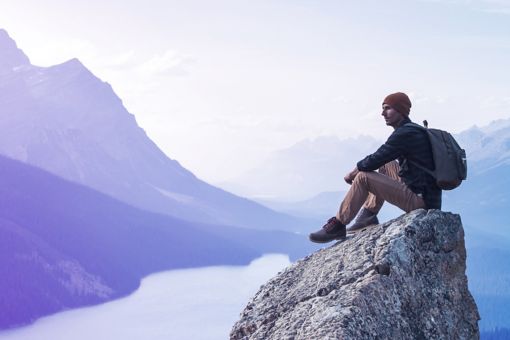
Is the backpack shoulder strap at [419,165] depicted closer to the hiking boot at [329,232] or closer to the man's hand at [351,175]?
the man's hand at [351,175]

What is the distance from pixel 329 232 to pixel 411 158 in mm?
1885

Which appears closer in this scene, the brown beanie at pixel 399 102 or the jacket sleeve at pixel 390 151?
the jacket sleeve at pixel 390 151

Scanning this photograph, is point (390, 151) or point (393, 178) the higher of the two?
point (390, 151)

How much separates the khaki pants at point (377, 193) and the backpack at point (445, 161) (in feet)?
1.89

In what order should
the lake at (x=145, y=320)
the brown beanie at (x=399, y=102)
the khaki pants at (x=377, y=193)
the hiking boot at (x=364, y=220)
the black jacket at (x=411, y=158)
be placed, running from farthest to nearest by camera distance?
the lake at (x=145, y=320) → the hiking boot at (x=364, y=220) → the brown beanie at (x=399, y=102) → the khaki pants at (x=377, y=193) → the black jacket at (x=411, y=158)

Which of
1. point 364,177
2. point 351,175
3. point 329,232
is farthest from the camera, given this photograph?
point 351,175

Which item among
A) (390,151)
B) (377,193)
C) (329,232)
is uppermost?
(390,151)

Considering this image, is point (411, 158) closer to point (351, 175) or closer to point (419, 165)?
point (419, 165)

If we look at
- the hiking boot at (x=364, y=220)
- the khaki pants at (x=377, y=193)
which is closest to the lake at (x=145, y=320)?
the hiking boot at (x=364, y=220)

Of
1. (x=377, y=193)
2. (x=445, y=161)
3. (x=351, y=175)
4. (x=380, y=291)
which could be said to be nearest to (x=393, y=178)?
(x=377, y=193)

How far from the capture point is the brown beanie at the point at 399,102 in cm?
1054

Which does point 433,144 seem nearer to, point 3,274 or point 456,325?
point 456,325

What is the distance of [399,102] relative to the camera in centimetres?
1054

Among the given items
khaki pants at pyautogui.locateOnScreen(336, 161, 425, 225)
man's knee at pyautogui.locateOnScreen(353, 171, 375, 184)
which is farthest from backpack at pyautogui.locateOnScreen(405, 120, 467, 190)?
man's knee at pyautogui.locateOnScreen(353, 171, 375, 184)
